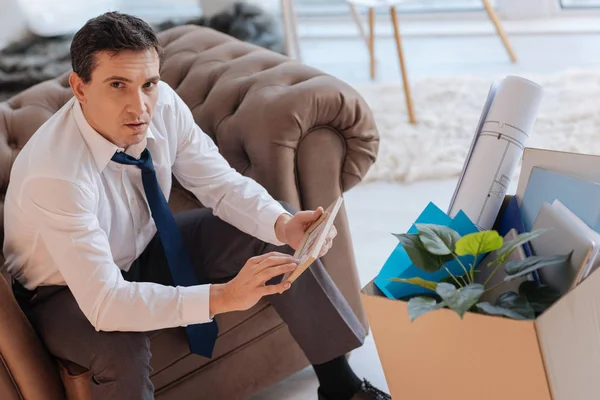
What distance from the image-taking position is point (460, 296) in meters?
1.15

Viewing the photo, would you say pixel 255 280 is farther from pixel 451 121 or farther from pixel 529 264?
pixel 451 121

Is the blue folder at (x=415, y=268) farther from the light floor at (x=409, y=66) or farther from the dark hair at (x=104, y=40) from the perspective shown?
the light floor at (x=409, y=66)

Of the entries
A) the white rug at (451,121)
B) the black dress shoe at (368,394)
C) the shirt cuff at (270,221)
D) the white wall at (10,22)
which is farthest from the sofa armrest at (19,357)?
the white rug at (451,121)

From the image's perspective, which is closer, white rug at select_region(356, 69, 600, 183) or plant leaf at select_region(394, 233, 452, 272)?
plant leaf at select_region(394, 233, 452, 272)

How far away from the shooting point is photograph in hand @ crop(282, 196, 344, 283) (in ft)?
4.62

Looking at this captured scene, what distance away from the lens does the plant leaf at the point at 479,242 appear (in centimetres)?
118

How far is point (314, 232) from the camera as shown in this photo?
1630mm

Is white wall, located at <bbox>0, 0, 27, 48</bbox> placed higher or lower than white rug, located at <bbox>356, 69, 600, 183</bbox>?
higher

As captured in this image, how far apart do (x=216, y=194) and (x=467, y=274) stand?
2.78 feet

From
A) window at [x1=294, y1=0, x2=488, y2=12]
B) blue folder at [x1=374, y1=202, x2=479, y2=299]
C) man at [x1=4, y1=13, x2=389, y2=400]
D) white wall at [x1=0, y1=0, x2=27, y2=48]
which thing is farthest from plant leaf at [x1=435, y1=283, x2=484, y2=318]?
window at [x1=294, y1=0, x2=488, y2=12]

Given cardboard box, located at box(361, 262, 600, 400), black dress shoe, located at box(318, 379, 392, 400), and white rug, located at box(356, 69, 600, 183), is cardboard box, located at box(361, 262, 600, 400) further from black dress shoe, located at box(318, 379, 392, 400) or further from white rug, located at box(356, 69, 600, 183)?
white rug, located at box(356, 69, 600, 183)

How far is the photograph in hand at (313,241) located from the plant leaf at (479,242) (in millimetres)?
288

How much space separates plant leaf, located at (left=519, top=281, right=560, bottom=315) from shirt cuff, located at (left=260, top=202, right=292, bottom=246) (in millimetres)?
745

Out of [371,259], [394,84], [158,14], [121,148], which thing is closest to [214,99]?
[121,148]
